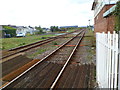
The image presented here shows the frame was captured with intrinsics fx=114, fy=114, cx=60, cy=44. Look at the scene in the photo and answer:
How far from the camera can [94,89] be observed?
11.5 ft

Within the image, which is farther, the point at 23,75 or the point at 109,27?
the point at 109,27

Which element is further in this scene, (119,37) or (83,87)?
(83,87)

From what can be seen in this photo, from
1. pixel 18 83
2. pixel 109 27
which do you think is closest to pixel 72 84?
pixel 18 83

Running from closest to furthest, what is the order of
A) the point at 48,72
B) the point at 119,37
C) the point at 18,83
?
the point at 119,37 → the point at 18,83 → the point at 48,72

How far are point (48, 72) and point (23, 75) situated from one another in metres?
1.06

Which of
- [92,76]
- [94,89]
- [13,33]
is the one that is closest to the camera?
[94,89]

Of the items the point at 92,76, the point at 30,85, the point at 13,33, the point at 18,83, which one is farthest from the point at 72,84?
the point at 13,33

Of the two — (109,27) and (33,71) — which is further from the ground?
(109,27)

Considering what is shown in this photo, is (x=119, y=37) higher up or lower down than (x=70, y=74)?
higher up

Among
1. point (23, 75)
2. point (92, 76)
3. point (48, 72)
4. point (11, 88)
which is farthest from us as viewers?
point (48, 72)

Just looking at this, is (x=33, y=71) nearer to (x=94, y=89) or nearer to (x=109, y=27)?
(x=94, y=89)

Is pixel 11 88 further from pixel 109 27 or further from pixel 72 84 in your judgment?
pixel 109 27

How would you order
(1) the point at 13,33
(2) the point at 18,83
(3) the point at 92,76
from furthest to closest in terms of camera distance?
(1) the point at 13,33
(3) the point at 92,76
(2) the point at 18,83

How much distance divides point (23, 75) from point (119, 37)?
411cm
